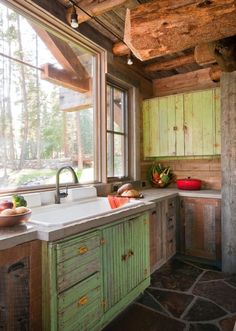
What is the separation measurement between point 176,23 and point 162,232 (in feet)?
6.95

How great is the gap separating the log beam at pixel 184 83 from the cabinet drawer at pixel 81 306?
302 centimetres

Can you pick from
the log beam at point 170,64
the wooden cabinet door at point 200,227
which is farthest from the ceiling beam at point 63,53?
the wooden cabinet door at point 200,227

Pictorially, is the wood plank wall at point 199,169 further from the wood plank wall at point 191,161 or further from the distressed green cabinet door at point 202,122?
the distressed green cabinet door at point 202,122

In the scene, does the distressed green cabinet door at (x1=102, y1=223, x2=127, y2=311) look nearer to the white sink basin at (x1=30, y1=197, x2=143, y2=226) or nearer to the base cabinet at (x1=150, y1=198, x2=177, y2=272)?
the white sink basin at (x1=30, y1=197, x2=143, y2=226)

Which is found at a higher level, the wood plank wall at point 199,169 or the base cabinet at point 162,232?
the wood plank wall at point 199,169

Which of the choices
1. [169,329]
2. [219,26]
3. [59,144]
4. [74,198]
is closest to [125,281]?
[169,329]

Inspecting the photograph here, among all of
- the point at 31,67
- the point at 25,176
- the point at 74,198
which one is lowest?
the point at 74,198

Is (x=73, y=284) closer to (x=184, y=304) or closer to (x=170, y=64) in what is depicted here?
(x=184, y=304)

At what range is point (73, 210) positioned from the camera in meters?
2.22

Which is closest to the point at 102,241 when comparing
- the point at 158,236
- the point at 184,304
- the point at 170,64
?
the point at 184,304

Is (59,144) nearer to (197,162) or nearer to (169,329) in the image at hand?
(169,329)

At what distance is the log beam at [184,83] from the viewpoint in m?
3.59

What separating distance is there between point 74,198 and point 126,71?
6.42ft

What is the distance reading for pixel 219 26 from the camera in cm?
156
